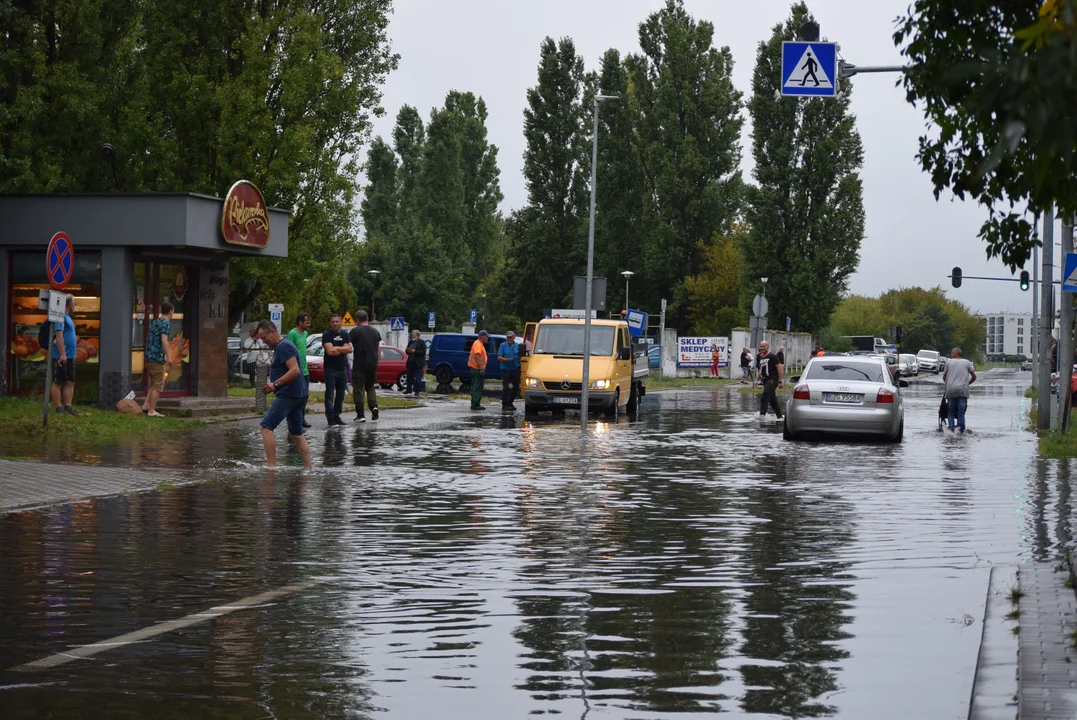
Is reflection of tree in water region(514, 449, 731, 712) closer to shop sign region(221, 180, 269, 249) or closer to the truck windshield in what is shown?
shop sign region(221, 180, 269, 249)

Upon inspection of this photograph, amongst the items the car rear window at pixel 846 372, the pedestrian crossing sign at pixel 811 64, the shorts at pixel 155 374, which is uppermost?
the pedestrian crossing sign at pixel 811 64

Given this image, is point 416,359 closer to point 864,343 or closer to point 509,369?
point 509,369

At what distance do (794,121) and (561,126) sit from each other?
1623 cm


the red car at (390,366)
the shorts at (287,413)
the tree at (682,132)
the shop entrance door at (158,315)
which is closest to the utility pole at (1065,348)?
the shorts at (287,413)

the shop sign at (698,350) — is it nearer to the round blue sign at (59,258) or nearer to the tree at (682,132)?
the tree at (682,132)

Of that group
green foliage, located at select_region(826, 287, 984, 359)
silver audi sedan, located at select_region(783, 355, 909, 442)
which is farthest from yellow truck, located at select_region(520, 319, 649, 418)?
green foliage, located at select_region(826, 287, 984, 359)

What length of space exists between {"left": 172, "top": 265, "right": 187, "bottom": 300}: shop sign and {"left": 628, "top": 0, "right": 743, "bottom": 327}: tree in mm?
53153

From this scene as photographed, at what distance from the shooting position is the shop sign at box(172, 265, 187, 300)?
29.6 meters

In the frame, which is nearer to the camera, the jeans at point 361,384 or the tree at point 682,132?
the jeans at point 361,384

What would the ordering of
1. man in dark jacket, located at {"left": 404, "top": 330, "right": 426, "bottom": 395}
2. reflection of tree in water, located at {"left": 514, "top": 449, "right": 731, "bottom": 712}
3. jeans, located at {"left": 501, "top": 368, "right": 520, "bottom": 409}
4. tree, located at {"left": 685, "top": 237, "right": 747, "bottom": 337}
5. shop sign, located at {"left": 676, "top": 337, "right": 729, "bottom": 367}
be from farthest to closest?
tree, located at {"left": 685, "top": 237, "right": 747, "bottom": 337}, shop sign, located at {"left": 676, "top": 337, "right": 729, "bottom": 367}, man in dark jacket, located at {"left": 404, "top": 330, "right": 426, "bottom": 395}, jeans, located at {"left": 501, "top": 368, "right": 520, "bottom": 409}, reflection of tree in water, located at {"left": 514, "top": 449, "right": 731, "bottom": 712}

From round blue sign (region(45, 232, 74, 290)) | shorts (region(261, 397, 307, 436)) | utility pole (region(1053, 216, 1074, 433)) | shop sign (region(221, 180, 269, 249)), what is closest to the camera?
shorts (region(261, 397, 307, 436))

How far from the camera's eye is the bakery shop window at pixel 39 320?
27875 mm

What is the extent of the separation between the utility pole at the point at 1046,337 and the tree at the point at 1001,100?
20.1m

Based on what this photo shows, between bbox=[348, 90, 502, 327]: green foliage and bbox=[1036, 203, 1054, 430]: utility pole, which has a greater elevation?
bbox=[348, 90, 502, 327]: green foliage
